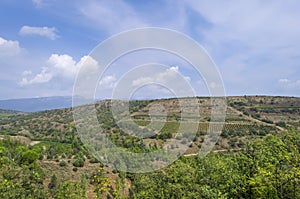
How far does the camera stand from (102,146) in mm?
43844

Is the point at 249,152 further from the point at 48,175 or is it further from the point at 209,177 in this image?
the point at 48,175

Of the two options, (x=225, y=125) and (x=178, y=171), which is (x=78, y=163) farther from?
(x=225, y=125)

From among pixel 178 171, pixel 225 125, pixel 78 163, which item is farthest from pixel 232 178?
pixel 225 125

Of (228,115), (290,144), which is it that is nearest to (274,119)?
(228,115)

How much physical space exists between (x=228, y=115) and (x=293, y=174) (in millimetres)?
81047

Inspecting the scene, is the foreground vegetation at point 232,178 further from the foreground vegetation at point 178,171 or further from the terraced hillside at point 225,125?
the terraced hillside at point 225,125

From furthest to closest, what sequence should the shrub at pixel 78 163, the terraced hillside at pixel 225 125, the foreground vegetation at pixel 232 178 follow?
the terraced hillside at pixel 225 125 < the shrub at pixel 78 163 < the foreground vegetation at pixel 232 178

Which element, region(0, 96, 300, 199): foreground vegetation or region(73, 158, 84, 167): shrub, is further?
region(73, 158, 84, 167): shrub

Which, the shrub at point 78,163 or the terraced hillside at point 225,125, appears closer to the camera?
the shrub at point 78,163

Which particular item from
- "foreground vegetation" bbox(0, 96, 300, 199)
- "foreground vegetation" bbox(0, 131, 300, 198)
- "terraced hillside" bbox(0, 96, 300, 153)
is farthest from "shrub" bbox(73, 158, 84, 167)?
"terraced hillside" bbox(0, 96, 300, 153)

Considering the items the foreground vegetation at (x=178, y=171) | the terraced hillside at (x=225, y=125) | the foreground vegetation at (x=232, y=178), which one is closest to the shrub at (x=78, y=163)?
the foreground vegetation at (x=178, y=171)

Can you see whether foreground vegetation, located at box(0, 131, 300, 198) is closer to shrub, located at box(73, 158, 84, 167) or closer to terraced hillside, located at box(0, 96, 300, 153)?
shrub, located at box(73, 158, 84, 167)

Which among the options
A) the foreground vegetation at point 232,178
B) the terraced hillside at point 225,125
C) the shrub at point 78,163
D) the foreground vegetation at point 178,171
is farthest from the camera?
the terraced hillside at point 225,125

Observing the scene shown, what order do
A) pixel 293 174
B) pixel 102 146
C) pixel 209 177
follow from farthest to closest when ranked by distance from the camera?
pixel 102 146, pixel 209 177, pixel 293 174
